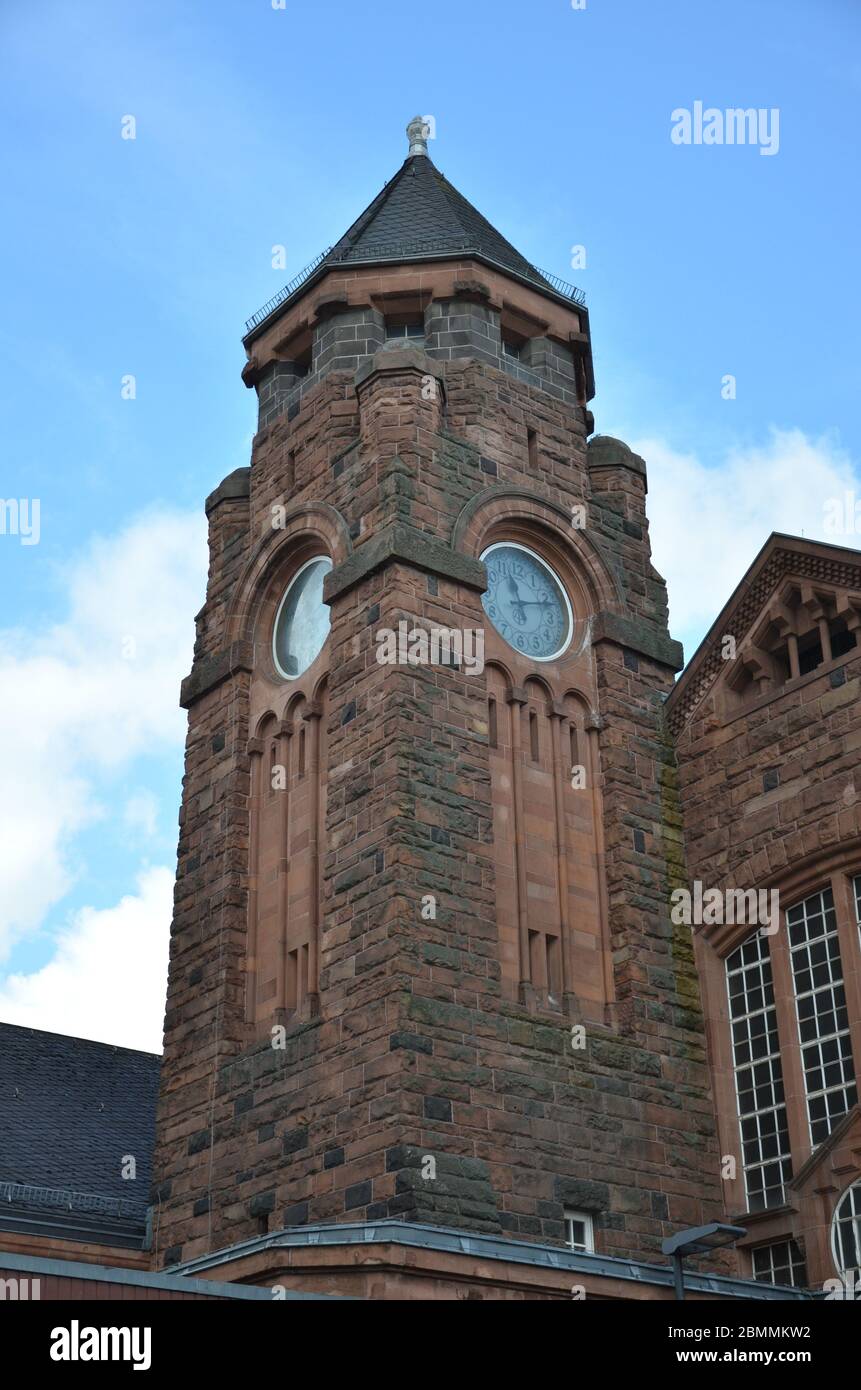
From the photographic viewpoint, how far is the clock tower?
68.4ft

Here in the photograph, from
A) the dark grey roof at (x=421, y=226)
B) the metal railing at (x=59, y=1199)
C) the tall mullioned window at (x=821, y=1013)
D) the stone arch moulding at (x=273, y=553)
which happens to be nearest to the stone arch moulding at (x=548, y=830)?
the stone arch moulding at (x=273, y=553)

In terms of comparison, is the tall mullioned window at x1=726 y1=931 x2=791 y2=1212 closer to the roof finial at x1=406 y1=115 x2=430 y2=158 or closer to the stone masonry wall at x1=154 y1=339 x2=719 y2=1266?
the stone masonry wall at x1=154 y1=339 x2=719 y2=1266

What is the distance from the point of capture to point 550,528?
86.2 ft

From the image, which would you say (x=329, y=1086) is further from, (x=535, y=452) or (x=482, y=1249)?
(x=535, y=452)

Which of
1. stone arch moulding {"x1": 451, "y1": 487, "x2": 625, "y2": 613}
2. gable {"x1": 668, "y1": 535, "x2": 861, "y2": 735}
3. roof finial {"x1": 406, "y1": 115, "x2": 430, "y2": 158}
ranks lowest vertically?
gable {"x1": 668, "y1": 535, "x2": 861, "y2": 735}

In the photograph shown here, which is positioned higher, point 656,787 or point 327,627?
point 327,627

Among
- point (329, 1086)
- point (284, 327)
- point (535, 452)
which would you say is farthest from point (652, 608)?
point (329, 1086)

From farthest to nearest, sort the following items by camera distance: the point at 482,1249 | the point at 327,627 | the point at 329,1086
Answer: the point at 327,627
the point at 329,1086
the point at 482,1249

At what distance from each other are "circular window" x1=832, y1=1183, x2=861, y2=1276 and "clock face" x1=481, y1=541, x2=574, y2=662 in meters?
8.37

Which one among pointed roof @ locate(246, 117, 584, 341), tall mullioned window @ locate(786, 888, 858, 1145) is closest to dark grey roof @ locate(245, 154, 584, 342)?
pointed roof @ locate(246, 117, 584, 341)

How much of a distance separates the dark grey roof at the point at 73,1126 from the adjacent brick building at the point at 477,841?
1368 millimetres
